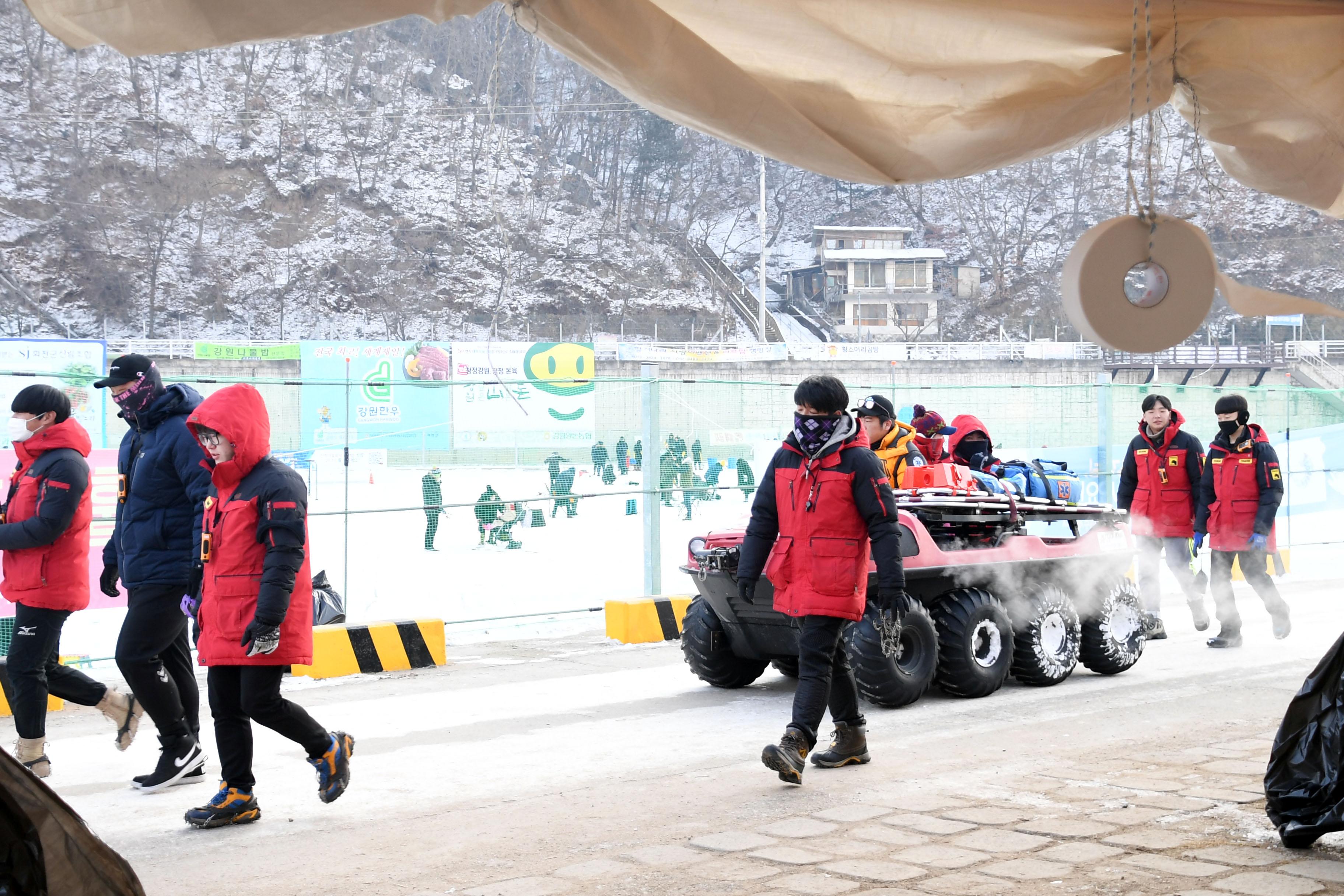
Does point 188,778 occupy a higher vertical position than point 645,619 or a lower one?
lower

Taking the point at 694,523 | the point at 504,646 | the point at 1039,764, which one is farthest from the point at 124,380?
the point at 694,523

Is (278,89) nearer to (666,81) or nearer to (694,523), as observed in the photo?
(694,523)

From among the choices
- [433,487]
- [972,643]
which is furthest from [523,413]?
[972,643]

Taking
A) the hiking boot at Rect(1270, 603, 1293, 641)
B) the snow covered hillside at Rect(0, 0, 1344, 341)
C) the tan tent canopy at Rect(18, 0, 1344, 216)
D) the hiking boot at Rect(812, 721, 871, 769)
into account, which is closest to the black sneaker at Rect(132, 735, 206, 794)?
the hiking boot at Rect(812, 721, 871, 769)

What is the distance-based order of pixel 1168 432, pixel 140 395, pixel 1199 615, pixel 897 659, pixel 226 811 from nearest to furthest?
pixel 226 811 → pixel 140 395 → pixel 897 659 → pixel 1168 432 → pixel 1199 615

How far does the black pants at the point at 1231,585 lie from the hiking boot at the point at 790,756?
233 inches

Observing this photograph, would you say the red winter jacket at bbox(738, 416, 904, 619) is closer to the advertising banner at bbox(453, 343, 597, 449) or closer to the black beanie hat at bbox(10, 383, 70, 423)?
the black beanie hat at bbox(10, 383, 70, 423)

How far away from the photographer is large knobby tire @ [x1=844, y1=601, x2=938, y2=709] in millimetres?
8273

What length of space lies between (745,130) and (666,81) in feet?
1.02

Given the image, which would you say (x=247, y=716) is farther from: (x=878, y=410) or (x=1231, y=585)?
(x=1231, y=585)

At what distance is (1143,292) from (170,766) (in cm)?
511

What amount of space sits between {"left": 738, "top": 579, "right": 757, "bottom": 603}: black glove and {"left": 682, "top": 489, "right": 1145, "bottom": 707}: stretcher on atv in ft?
Result: 4.45

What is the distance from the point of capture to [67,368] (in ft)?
69.3

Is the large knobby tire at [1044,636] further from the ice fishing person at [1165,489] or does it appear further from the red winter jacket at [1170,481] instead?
the red winter jacket at [1170,481]
